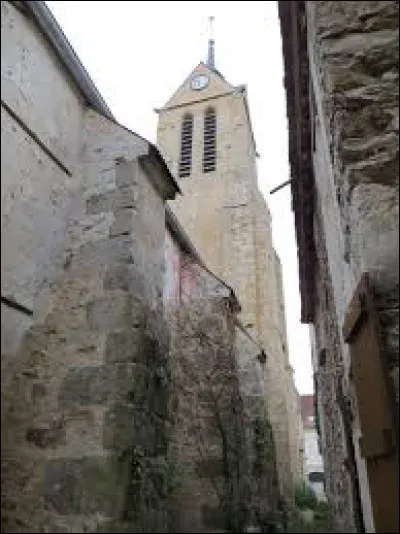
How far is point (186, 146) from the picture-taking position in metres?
24.1

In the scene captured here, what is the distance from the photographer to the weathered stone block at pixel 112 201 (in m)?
5.08

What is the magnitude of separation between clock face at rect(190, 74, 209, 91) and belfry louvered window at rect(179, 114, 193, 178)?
2156mm

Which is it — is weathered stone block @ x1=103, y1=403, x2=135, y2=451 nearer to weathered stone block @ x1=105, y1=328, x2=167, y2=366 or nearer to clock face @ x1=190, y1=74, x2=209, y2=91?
weathered stone block @ x1=105, y1=328, x2=167, y2=366

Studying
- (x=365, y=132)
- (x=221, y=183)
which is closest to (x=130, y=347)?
(x=365, y=132)

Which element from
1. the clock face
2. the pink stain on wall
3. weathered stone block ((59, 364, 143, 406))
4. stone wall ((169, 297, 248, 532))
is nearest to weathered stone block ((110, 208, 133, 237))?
weathered stone block ((59, 364, 143, 406))

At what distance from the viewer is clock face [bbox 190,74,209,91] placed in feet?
87.5

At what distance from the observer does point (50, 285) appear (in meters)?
4.70

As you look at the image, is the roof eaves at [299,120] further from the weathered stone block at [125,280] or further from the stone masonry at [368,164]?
the weathered stone block at [125,280]

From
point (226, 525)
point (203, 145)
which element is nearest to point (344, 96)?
point (226, 525)

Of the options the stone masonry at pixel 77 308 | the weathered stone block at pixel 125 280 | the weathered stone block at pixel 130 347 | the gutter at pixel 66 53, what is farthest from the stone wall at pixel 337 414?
the gutter at pixel 66 53

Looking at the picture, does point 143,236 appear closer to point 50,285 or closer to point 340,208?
point 50,285

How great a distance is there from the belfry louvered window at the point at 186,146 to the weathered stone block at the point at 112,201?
17.6 meters

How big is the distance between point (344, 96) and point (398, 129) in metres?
0.47

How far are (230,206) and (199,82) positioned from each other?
397 inches
